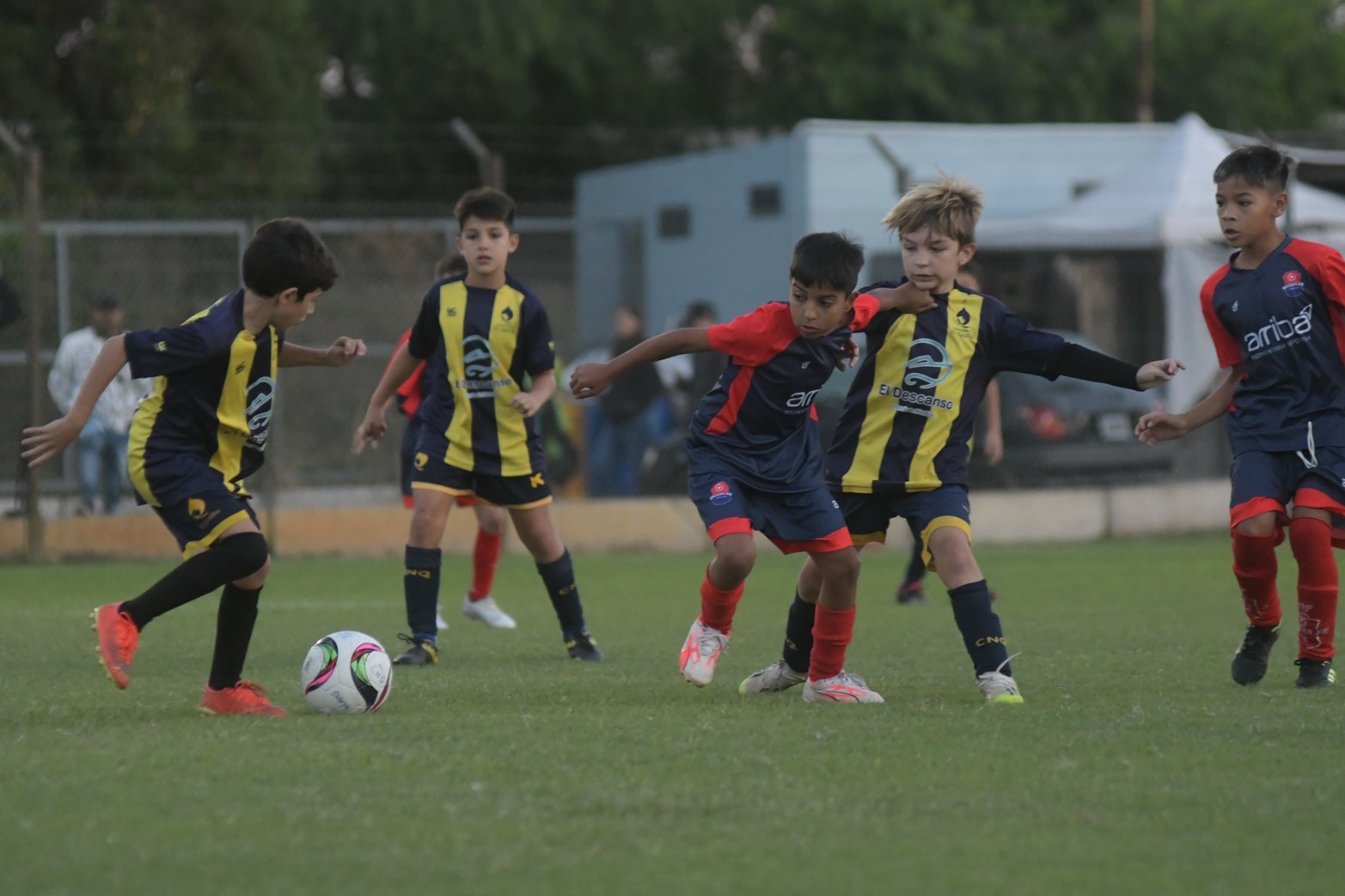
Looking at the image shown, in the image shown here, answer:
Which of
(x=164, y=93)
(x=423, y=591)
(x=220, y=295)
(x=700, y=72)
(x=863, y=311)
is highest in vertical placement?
(x=700, y=72)

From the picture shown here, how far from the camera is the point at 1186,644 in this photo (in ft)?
25.9

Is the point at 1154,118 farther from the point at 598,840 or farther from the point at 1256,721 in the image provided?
the point at 598,840

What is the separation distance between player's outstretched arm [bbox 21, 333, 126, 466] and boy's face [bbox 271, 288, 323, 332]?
500 millimetres

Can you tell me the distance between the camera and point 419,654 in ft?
24.5

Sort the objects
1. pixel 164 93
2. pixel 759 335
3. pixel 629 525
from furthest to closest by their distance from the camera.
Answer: pixel 164 93 → pixel 629 525 → pixel 759 335

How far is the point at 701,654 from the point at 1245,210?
249 cm

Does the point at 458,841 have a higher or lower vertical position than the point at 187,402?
lower

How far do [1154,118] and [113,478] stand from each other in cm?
2171

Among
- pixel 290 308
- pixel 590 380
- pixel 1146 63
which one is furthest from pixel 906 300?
pixel 1146 63

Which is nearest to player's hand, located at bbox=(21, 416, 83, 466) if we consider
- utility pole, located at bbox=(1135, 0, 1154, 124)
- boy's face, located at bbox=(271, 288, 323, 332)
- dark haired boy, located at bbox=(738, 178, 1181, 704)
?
boy's face, located at bbox=(271, 288, 323, 332)

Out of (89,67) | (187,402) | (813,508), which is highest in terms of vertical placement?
(89,67)

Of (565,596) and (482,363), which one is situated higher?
(482,363)

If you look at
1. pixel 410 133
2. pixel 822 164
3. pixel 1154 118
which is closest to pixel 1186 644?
pixel 822 164

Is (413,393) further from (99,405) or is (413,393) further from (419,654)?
(99,405)
